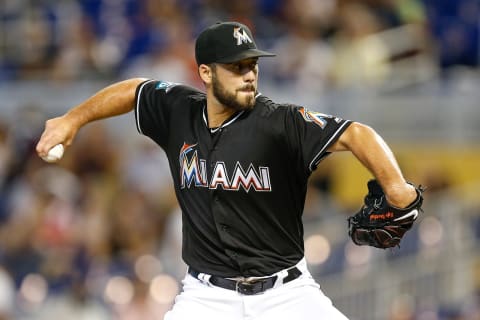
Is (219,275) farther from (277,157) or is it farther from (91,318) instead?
(91,318)

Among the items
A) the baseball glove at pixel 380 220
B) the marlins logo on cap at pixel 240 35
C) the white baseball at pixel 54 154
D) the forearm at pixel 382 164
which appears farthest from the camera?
the white baseball at pixel 54 154

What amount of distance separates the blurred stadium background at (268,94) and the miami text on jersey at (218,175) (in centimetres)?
350

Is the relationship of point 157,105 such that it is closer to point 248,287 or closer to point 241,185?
point 241,185

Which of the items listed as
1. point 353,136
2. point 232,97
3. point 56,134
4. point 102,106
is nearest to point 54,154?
point 56,134

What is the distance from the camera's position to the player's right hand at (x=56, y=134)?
18.2 ft

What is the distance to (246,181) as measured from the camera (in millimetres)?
5363

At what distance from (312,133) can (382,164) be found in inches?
15.8

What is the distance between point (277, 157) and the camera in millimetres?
5320

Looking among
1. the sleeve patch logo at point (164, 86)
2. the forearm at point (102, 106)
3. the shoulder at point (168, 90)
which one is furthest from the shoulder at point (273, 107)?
the forearm at point (102, 106)

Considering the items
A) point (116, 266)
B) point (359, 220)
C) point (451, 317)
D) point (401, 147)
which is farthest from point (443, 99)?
point (359, 220)

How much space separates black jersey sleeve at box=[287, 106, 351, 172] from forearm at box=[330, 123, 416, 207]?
12 centimetres

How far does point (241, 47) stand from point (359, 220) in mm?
949

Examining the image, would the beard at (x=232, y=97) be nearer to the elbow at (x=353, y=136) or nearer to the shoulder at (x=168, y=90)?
the shoulder at (x=168, y=90)

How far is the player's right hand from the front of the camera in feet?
18.2
